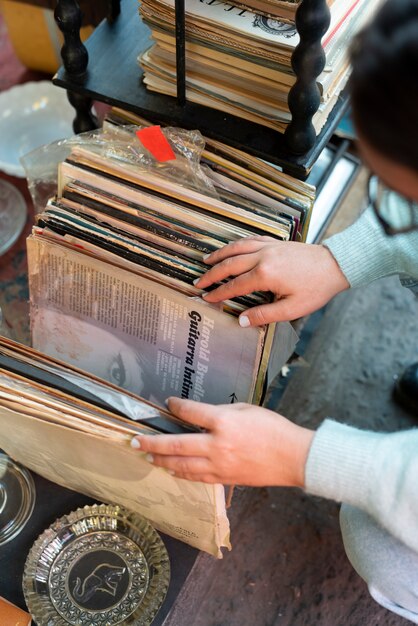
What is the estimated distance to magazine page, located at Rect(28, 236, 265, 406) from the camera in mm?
1011

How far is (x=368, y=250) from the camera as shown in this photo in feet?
3.47

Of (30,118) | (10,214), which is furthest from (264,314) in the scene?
(30,118)

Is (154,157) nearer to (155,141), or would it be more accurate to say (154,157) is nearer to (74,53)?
(155,141)

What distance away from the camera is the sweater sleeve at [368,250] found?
105cm

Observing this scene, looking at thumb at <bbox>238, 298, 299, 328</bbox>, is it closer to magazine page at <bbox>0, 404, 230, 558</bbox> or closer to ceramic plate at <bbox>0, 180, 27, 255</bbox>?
magazine page at <bbox>0, 404, 230, 558</bbox>

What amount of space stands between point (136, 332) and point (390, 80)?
23.0 inches

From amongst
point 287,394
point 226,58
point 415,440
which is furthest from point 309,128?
point 287,394

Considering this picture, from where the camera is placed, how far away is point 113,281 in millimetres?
1046

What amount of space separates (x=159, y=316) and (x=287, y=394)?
496 mm

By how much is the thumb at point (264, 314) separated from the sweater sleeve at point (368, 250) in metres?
0.13

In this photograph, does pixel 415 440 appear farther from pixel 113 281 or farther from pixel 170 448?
pixel 113 281

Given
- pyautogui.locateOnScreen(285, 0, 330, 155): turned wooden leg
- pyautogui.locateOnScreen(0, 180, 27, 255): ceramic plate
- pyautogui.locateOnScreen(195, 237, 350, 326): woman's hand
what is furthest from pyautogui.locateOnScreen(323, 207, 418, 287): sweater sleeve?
pyautogui.locateOnScreen(0, 180, 27, 255): ceramic plate

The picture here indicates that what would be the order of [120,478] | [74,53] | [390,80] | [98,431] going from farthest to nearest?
[74,53], [120,478], [98,431], [390,80]

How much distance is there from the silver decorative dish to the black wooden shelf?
556 mm
